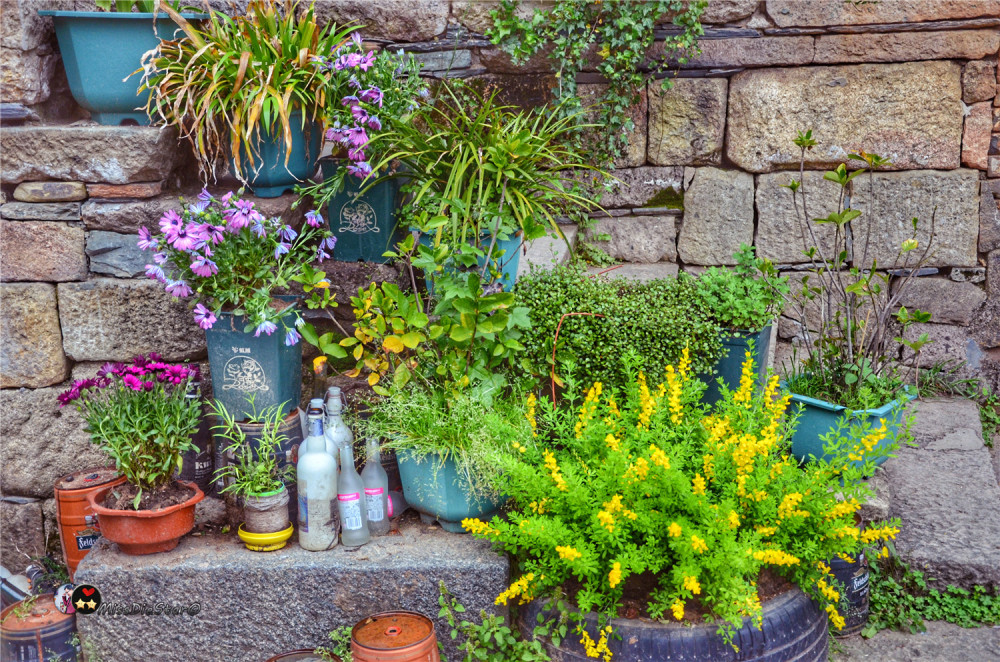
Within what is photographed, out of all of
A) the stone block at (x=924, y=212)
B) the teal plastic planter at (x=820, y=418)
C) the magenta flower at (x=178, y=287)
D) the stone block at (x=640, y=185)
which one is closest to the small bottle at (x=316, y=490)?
the magenta flower at (x=178, y=287)

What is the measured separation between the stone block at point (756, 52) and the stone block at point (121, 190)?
2.28 metres

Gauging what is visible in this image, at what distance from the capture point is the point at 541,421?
2.76m

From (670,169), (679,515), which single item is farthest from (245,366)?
(670,169)

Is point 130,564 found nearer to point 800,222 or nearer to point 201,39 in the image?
point 201,39

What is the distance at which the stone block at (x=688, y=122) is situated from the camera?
11.8ft

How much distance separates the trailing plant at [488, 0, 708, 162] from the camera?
337 centimetres

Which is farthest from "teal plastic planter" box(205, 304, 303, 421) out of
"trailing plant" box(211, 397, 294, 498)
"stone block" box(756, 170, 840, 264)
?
"stone block" box(756, 170, 840, 264)

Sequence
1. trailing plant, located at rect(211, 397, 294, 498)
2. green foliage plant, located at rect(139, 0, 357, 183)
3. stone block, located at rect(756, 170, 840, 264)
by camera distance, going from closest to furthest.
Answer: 1. trailing plant, located at rect(211, 397, 294, 498)
2. green foliage plant, located at rect(139, 0, 357, 183)
3. stone block, located at rect(756, 170, 840, 264)

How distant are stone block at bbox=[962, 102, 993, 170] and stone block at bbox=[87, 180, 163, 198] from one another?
3.33m

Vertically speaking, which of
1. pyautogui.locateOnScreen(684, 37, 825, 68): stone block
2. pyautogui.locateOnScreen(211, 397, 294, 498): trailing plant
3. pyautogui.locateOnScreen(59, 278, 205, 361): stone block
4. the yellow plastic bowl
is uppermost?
pyautogui.locateOnScreen(684, 37, 825, 68): stone block

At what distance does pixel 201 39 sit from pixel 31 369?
52.3 inches

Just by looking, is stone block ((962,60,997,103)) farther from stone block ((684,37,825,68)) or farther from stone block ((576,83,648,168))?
stone block ((576,83,648,168))

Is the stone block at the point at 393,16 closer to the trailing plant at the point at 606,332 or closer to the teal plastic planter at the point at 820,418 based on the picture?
the trailing plant at the point at 606,332

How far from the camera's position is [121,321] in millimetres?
2926
